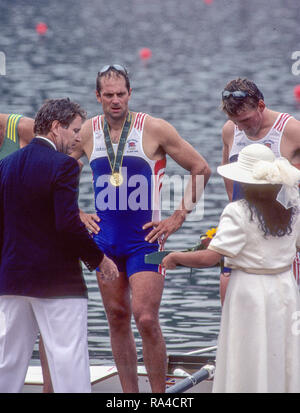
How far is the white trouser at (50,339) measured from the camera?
5.66m

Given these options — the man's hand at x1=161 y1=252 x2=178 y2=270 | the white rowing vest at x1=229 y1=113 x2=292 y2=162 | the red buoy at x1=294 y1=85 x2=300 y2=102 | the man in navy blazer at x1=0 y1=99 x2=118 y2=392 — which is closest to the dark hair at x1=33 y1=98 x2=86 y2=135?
the man in navy blazer at x1=0 y1=99 x2=118 y2=392

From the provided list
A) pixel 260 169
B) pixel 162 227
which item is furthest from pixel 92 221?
pixel 260 169

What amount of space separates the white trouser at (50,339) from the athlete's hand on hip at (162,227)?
1.40m

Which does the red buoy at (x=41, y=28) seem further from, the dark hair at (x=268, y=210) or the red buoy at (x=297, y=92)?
the dark hair at (x=268, y=210)

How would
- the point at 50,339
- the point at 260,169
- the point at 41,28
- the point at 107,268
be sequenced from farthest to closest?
the point at 41,28, the point at 107,268, the point at 260,169, the point at 50,339

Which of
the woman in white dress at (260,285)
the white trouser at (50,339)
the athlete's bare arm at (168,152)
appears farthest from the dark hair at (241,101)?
the white trouser at (50,339)

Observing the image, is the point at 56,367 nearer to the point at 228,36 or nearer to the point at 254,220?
the point at 254,220

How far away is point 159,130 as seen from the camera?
7188 millimetres

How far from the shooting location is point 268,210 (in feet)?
19.0

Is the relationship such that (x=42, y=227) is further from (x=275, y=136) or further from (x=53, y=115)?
(x=275, y=136)

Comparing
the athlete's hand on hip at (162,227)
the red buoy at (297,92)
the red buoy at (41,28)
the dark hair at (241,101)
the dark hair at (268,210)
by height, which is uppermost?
the red buoy at (41,28)

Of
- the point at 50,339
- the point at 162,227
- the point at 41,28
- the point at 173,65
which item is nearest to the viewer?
the point at 50,339

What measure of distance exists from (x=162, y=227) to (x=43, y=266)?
1604mm

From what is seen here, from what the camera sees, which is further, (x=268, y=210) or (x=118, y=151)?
(x=118, y=151)
